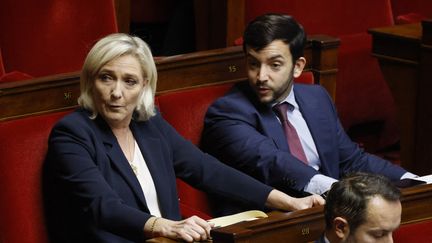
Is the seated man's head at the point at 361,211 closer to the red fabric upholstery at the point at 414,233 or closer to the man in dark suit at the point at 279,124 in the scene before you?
the red fabric upholstery at the point at 414,233

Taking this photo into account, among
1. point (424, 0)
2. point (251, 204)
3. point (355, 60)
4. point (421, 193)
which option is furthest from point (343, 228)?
point (424, 0)

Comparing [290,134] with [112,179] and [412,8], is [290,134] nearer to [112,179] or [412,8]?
[112,179]

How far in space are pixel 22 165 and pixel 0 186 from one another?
3 cm

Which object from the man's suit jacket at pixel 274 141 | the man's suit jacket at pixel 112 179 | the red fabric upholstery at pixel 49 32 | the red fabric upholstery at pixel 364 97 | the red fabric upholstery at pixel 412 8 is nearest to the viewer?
the man's suit jacket at pixel 112 179

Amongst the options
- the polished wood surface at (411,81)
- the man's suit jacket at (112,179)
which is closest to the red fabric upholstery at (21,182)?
the man's suit jacket at (112,179)

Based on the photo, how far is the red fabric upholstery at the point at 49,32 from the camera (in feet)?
4.23

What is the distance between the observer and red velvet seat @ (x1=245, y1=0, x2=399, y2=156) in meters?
1.49

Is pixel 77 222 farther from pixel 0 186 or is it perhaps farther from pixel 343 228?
pixel 343 228

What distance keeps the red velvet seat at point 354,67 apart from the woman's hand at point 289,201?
48cm

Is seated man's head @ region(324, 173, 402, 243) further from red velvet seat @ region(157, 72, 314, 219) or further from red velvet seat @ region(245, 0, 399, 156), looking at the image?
red velvet seat @ region(245, 0, 399, 156)

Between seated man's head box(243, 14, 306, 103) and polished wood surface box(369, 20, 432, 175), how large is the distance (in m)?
0.26

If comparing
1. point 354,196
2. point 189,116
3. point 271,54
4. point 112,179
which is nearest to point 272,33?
point 271,54

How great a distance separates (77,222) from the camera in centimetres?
97

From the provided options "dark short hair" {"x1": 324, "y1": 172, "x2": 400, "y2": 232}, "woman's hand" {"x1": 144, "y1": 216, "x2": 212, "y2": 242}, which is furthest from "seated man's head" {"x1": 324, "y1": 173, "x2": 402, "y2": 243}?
"woman's hand" {"x1": 144, "y1": 216, "x2": 212, "y2": 242}
